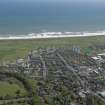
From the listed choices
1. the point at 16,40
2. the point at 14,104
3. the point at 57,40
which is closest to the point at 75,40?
the point at 57,40

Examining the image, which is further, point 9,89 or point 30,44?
point 30,44

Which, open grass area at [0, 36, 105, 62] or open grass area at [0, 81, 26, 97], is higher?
open grass area at [0, 36, 105, 62]

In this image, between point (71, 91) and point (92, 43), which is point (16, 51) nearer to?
point (92, 43)

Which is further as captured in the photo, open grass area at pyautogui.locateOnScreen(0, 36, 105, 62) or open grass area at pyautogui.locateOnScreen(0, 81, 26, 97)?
open grass area at pyautogui.locateOnScreen(0, 36, 105, 62)

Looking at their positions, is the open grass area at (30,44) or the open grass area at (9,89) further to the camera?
the open grass area at (30,44)

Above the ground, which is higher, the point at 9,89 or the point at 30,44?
the point at 30,44
